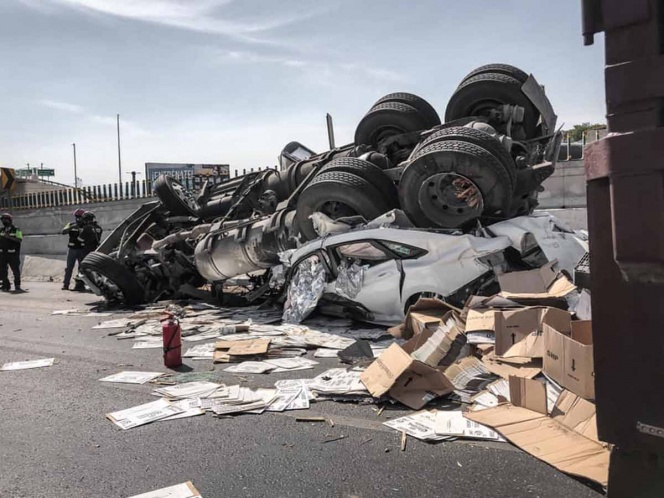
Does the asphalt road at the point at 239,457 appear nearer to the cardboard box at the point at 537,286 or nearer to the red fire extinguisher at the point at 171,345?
the red fire extinguisher at the point at 171,345

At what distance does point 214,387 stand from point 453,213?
2863 millimetres

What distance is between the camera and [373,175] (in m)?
5.92

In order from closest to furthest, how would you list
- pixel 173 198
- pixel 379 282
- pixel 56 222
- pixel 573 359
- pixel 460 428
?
pixel 573 359, pixel 460 428, pixel 379 282, pixel 173 198, pixel 56 222

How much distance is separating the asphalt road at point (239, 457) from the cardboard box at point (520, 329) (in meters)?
0.93

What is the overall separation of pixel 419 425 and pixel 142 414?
166 cm

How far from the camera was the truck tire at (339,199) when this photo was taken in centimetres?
572

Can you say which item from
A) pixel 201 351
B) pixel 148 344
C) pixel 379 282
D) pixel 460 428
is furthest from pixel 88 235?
pixel 460 428

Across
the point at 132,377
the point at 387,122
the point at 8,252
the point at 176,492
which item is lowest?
the point at 176,492

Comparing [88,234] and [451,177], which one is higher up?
[451,177]

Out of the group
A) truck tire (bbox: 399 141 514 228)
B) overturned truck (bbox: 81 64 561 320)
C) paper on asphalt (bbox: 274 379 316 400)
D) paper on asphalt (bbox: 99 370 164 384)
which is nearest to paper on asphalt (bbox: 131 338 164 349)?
paper on asphalt (bbox: 99 370 164 384)

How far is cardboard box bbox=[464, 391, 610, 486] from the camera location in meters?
2.30

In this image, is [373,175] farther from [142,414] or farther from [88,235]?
[88,235]

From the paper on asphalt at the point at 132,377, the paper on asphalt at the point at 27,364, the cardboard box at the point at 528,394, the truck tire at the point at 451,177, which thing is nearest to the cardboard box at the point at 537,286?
the truck tire at the point at 451,177

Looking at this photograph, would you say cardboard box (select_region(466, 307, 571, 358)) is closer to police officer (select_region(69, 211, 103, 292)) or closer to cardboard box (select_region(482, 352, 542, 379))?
cardboard box (select_region(482, 352, 542, 379))
